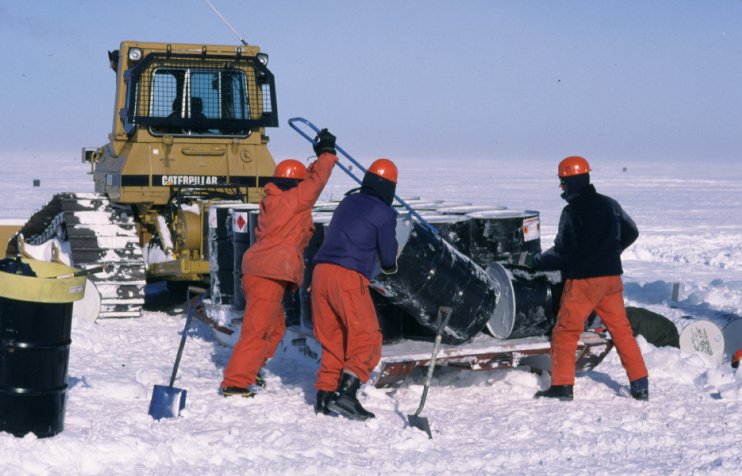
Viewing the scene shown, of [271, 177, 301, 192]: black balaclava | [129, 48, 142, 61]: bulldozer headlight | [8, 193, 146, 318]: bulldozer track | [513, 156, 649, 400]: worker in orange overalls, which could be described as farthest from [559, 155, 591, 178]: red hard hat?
[129, 48, 142, 61]: bulldozer headlight

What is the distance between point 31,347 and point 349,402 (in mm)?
1870

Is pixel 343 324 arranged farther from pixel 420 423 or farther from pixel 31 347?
pixel 31 347

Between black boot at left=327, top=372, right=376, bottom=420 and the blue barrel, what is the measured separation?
5.42ft

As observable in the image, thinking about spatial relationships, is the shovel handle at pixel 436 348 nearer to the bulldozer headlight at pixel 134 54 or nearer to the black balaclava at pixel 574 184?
the black balaclava at pixel 574 184

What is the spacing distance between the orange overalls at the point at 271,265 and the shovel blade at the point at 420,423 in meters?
1.21

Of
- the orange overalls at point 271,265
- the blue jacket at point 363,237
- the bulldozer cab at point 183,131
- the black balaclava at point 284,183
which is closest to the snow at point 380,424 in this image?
the orange overalls at point 271,265

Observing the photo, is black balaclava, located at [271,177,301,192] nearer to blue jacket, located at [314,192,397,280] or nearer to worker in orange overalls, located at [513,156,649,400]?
Answer: blue jacket, located at [314,192,397,280]

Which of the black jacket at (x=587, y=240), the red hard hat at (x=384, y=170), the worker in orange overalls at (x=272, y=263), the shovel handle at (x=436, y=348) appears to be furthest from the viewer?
the black jacket at (x=587, y=240)

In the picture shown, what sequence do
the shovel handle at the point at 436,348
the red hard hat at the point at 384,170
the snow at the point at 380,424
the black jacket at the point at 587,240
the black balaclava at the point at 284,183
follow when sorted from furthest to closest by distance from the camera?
the black balaclava at the point at 284,183 → the black jacket at the point at 587,240 → the red hard hat at the point at 384,170 → the shovel handle at the point at 436,348 → the snow at the point at 380,424

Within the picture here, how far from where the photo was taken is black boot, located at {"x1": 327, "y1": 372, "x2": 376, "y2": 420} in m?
6.06

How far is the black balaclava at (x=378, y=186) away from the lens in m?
6.28

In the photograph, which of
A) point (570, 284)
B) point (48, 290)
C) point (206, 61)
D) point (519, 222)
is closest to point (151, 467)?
point (48, 290)

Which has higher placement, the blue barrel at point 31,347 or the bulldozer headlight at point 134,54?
the bulldozer headlight at point 134,54

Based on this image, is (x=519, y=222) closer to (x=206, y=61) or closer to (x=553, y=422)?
(x=553, y=422)
